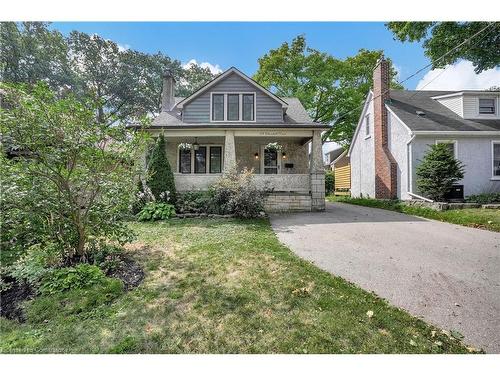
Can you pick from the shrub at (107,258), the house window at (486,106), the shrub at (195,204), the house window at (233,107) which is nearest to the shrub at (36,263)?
the shrub at (107,258)

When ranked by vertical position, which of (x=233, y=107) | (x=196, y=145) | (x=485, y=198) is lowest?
(x=485, y=198)

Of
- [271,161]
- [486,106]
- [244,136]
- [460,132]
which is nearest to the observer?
[244,136]

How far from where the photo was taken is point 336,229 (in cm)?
595

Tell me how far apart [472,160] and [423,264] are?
9069 millimetres

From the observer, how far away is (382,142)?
448 inches

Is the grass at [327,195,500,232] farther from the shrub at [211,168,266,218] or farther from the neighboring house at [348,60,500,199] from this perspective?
the shrub at [211,168,266,218]

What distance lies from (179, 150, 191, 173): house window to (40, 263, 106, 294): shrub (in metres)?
8.87

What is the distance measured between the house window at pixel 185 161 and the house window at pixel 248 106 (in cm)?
322

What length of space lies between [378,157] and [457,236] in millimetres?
7192

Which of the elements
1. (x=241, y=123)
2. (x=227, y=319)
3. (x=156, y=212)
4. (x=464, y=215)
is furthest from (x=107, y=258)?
(x=464, y=215)

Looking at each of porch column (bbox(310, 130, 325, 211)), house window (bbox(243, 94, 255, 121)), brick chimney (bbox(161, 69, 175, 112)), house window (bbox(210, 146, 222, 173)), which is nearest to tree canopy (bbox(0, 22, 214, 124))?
brick chimney (bbox(161, 69, 175, 112))

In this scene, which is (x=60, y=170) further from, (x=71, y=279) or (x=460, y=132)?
(x=460, y=132)

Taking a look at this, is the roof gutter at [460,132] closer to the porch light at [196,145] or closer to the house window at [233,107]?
the house window at [233,107]

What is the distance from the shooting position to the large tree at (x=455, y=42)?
6.97m
